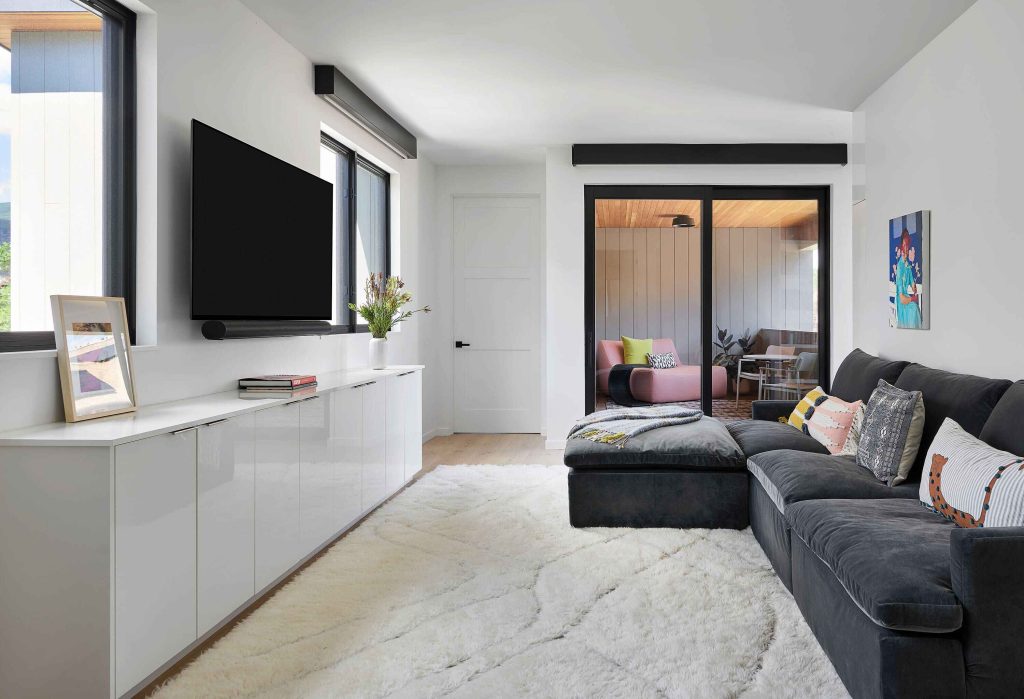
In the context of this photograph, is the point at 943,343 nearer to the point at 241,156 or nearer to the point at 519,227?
the point at 241,156

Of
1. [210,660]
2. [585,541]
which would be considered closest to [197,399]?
[210,660]

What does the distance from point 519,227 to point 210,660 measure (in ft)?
17.7

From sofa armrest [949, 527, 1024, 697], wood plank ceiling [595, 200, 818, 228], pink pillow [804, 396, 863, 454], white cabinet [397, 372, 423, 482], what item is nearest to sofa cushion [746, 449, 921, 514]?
pink pillow [804, 396, 863, 454]

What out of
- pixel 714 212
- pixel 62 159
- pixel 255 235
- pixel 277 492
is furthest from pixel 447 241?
pixel 62 159

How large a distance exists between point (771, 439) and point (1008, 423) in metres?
1.31

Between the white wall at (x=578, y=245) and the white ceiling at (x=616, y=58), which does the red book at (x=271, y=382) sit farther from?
the white wall at (x=578, y=245)

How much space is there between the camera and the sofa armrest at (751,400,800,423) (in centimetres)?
484

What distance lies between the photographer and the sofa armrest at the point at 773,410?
15.9 feet

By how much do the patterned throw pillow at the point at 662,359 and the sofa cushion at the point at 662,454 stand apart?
2391 mm

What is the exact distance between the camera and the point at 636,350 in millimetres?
6281

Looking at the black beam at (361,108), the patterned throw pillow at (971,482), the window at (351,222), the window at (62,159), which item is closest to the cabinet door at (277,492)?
the window at (62,159)

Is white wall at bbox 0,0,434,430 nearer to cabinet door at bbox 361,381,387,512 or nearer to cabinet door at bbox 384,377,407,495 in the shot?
cabinet door at bbox 361,381,387,512

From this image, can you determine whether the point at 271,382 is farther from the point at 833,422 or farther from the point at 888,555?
the point at 833,422

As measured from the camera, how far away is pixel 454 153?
257 inches
